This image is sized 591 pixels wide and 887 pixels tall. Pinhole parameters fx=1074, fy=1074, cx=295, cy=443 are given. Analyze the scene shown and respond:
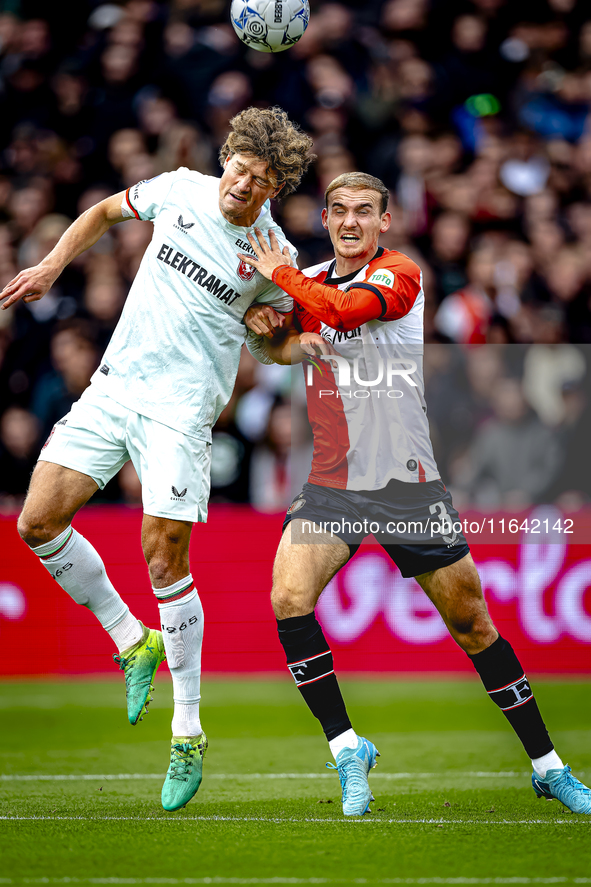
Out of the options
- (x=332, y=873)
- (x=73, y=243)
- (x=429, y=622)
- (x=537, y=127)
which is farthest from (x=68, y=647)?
(x=537, y=127)

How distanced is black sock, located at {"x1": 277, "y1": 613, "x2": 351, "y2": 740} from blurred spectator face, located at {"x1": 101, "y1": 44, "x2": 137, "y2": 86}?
28.3ft

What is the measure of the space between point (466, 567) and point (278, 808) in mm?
1516

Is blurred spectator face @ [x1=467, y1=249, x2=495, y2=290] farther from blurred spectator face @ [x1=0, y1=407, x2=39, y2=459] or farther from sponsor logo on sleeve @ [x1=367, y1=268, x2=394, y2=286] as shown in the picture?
sponsor logo on sleeve @ [x1=367, y1=268, x2=394, y2=286]

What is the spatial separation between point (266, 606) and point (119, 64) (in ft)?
20.8

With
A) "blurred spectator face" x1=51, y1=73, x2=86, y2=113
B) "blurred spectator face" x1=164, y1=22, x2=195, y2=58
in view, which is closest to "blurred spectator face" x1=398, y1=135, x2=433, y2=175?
"blurred spectator face" x1=164, y1=22, x2=195, y2=58

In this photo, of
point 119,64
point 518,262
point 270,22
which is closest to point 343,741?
→ point 270,22

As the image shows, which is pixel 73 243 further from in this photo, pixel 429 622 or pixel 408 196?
pixel 408 196

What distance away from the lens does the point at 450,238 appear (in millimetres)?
10617

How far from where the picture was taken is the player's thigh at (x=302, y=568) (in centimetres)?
496

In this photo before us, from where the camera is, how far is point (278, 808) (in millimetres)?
5258

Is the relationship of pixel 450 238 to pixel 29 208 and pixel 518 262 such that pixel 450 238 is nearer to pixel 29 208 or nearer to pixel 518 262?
pixel 518 262

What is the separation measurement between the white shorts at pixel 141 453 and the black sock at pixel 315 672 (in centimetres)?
75

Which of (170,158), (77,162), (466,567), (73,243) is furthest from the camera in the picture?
(77,162)

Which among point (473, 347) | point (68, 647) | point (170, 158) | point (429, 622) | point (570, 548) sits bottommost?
point (68, 647)
